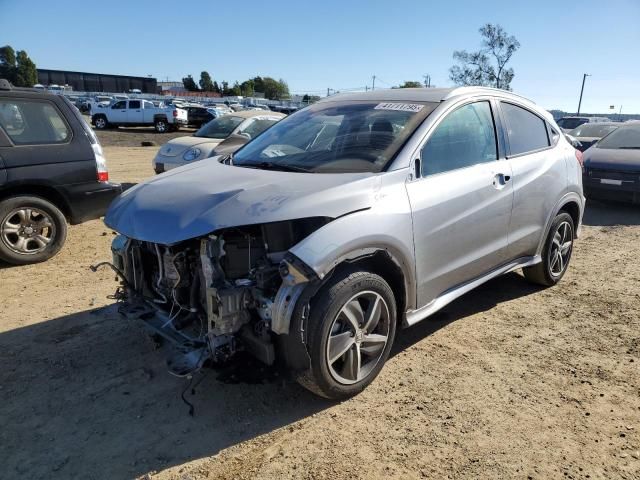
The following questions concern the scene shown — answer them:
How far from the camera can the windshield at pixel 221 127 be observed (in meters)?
10.2

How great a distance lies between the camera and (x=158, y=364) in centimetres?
351

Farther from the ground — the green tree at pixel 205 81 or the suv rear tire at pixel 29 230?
the green tree at pixel 205 81

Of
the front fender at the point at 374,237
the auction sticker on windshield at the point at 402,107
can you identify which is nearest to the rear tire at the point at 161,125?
the auction sticker on windshield at the point at 402,107

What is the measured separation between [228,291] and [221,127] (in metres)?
8.29

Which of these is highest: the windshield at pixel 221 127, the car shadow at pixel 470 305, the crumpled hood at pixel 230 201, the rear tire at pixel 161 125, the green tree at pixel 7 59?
the green tree at pixel 7 59

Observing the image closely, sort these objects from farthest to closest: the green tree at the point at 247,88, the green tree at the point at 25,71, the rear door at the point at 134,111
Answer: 1. the green tree at the point at 247,88
2. the green tree at the point at 25,71
3. the rear door at the point at 134,111

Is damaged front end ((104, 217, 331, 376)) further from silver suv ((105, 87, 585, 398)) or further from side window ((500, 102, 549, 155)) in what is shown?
side window ((500, 102, 549, 155))

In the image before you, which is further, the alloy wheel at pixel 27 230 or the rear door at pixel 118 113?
the rear door at pixel 118 113

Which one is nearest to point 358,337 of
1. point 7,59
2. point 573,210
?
point 573,210

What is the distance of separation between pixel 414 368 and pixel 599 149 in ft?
28.1

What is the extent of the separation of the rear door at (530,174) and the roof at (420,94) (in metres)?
0.27

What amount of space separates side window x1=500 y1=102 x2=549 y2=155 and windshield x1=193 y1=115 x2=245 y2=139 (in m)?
6.78

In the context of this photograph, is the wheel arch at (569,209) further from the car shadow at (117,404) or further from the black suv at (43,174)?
the black suv at (43,174)

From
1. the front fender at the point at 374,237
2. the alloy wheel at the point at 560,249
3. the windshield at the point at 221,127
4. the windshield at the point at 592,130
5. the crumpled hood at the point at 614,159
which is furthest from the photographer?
the windshield at the point at 592,130
